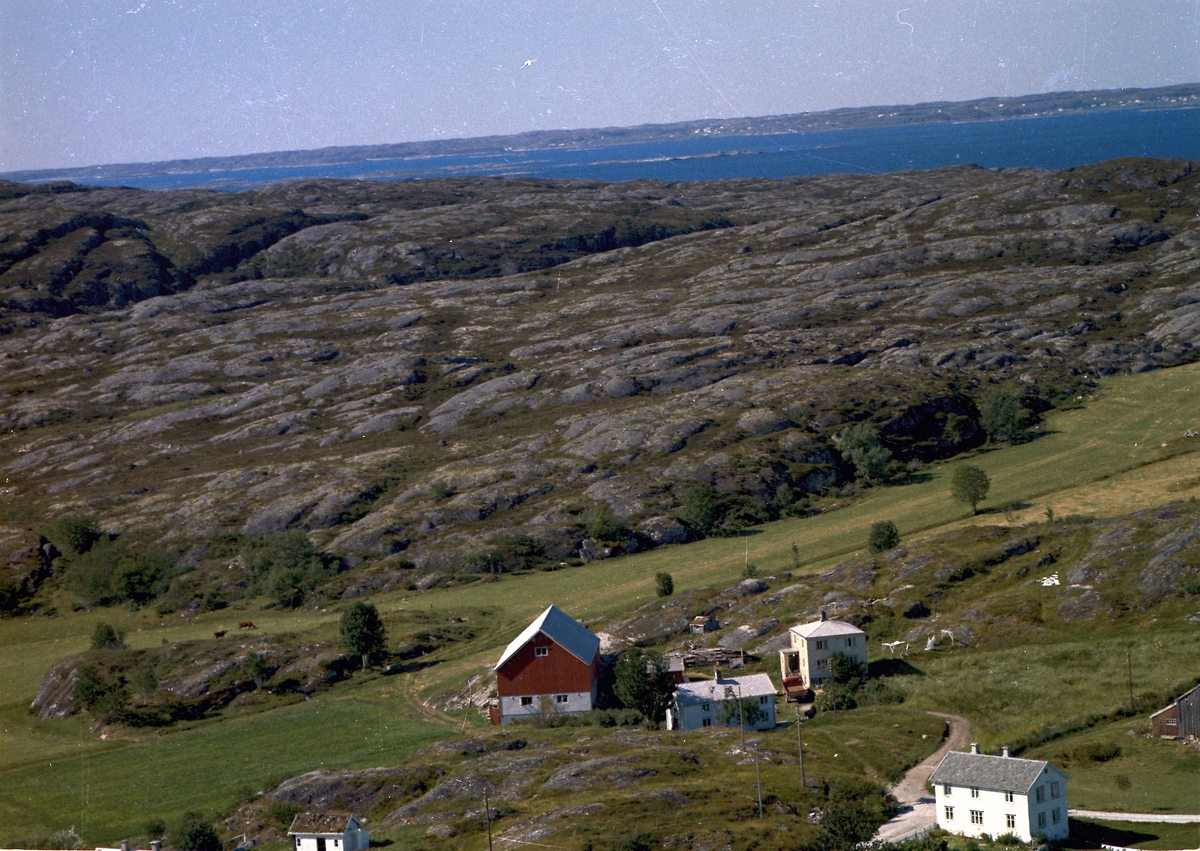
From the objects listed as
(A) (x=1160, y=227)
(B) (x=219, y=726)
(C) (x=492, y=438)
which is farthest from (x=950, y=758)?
(A) (x=1160, y=227)

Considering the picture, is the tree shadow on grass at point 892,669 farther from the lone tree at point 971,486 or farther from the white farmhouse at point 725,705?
the lone tree at point 971,486

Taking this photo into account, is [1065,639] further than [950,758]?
Yes

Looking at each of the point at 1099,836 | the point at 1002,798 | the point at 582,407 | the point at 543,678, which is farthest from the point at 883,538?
the point at 582,407

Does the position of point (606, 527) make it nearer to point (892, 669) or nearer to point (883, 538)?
point (883, 538)

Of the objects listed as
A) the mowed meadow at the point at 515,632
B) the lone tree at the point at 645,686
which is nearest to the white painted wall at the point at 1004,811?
the mowed meadow at the point at 515,632

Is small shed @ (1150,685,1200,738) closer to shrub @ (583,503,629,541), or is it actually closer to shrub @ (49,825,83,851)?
shrub @ (49,825,83,851)

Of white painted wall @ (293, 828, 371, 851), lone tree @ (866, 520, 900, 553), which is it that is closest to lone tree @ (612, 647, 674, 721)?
white painted wall @ (293, 828, 371, 851)

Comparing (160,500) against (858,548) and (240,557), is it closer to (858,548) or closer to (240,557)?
(240,557)
